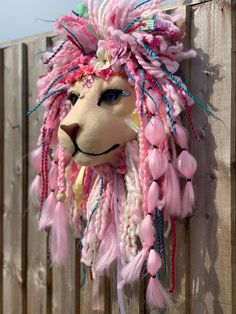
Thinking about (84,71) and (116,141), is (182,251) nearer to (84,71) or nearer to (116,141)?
(116,141)

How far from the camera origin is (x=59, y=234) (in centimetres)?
→ 168

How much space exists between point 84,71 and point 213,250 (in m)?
0.69

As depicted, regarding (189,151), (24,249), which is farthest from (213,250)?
(24,249)

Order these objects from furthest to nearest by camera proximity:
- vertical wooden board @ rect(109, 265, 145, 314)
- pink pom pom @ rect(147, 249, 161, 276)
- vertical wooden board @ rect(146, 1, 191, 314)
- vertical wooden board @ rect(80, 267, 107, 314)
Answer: vertical wooden board @ rect(80, 267, 107, 314) → vertical wooden board @ rect(109, 265, 145, 314) → vertical wooden board @ rect(146, 1, 191, 314) → pink pom pom @ rect(147, 249, 161, 276)

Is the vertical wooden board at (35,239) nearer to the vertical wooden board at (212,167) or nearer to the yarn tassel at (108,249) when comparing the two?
the yarn tassel at (108,249)

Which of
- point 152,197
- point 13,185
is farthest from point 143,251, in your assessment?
point 13,185

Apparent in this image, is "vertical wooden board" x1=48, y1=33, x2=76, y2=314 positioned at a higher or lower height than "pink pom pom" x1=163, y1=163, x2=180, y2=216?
lower

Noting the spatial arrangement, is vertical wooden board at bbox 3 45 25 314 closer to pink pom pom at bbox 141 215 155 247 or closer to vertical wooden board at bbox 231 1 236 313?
pink pom pom at bbox 141 215 155 247

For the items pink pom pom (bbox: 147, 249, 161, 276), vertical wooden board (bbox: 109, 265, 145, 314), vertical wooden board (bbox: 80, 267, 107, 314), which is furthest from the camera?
vertical wooden board (bbox: 80, 267, 107, 314)

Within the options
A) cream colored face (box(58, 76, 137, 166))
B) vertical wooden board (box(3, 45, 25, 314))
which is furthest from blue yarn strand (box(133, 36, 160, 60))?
vertical wooden board (box(3, 45, 25, 314))

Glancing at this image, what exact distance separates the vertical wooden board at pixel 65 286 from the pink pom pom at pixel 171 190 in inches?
22.3

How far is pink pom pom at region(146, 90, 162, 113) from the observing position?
4.64 ft

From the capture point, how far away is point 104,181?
161 centimetres

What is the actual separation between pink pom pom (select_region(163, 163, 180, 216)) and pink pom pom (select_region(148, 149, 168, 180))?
28mm
